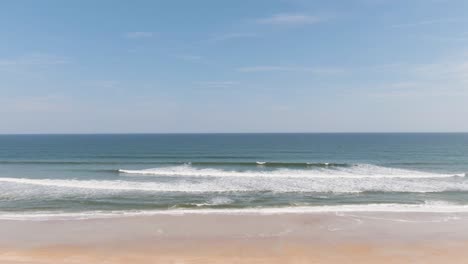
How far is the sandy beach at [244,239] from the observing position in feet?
35.1

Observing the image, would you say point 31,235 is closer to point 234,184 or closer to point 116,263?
point 116,263

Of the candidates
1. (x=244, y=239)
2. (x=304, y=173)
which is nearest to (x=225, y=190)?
(x=244, y=239)

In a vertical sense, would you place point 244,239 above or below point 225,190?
below

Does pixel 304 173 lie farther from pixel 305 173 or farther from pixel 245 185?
pixel 245 185

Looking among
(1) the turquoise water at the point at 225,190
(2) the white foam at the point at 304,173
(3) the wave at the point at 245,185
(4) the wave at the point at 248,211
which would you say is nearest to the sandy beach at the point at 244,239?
(4) the wave at the point at 248,211

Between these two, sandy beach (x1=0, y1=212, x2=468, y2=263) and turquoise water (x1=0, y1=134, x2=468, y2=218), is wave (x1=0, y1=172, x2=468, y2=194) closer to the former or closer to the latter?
turquoise water (x1=0, y1=134, x2=468, y2=218)

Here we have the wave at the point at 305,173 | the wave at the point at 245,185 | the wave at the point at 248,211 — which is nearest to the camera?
the wave at the point at 248,211

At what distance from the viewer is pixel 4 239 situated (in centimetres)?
1258

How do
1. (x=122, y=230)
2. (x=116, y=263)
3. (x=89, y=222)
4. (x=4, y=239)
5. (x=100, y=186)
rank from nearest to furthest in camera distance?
(x=116, y=263), (x=4, y=239), (x=122, y=230), (x=89, y=222), (x=100, y=186)

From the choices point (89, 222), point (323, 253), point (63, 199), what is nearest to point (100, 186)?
point (63, 199)

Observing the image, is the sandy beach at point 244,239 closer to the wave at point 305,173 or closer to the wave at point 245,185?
the wave at point 245,185

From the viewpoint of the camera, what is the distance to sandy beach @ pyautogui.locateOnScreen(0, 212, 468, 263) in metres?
10.7

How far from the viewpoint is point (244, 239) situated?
484 inches

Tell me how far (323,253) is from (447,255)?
4.18m
